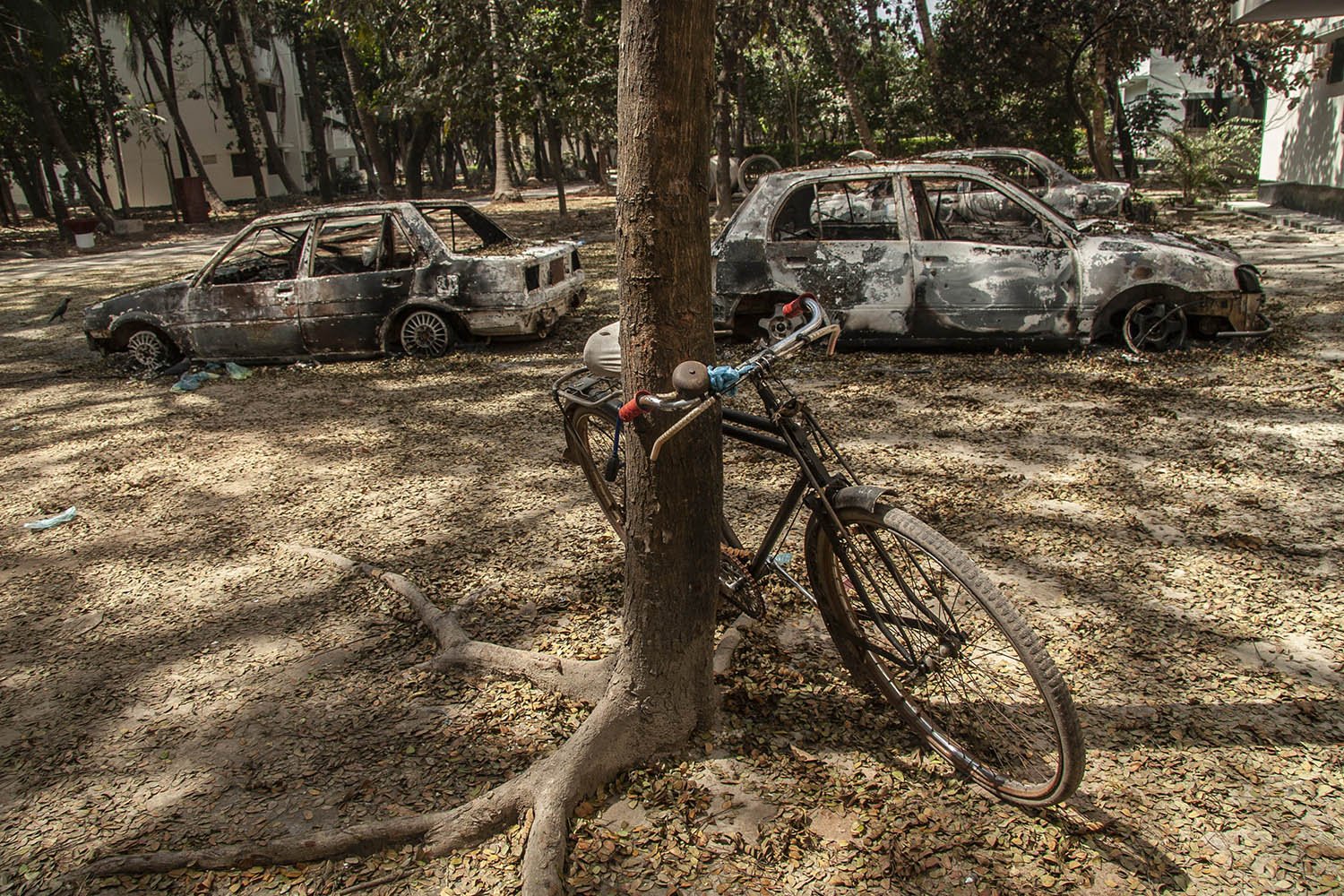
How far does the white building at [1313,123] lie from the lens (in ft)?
49.7

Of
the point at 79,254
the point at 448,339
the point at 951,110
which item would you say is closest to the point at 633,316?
the point at 448,339

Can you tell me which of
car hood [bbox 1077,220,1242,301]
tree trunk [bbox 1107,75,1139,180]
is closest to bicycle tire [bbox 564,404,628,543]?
car hood [bbox 1077,220,1242,301]

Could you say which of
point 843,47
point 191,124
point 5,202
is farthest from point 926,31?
point 191,124

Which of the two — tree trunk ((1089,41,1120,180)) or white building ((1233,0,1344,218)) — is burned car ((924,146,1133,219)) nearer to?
white building ((1233,0,1344,218))

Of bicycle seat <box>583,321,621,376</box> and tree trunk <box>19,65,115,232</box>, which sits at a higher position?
tree trunk <box>19,65,115,232</box>

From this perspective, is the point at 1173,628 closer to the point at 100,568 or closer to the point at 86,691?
the point at 86,691

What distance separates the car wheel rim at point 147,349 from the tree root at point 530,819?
7.63m

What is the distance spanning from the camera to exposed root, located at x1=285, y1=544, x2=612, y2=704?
10.8ft

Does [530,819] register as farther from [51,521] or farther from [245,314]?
[245,314]

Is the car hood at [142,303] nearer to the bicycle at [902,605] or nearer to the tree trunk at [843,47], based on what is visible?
the bicycle at [902,605]

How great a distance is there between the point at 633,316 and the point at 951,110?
834 inches

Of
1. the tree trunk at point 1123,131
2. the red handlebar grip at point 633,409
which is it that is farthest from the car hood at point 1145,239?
the tree trunk at point 1123,131

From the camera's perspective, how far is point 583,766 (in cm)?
276

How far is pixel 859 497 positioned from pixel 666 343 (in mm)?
723
